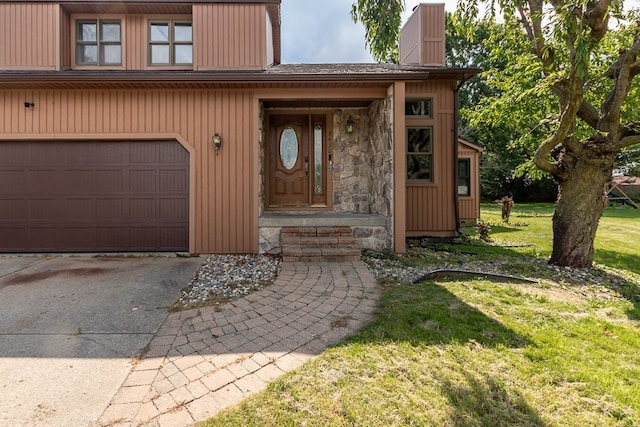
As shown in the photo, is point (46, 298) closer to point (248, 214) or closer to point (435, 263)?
point (248, 214)

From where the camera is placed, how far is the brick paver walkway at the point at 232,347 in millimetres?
1771

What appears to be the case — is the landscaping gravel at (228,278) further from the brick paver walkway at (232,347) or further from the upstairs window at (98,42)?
the upstairs window at (98,42)


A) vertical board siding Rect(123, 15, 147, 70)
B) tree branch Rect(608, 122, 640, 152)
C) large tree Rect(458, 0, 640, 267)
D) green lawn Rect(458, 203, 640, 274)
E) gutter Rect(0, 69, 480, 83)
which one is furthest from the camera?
vertical board siding Rect(123, 15, 147, 70)

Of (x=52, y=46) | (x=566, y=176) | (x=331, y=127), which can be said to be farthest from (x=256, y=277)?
(x=52, y=46)

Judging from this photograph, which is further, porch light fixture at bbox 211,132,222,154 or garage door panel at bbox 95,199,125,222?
garage door panel at bbox 95,199,125,222

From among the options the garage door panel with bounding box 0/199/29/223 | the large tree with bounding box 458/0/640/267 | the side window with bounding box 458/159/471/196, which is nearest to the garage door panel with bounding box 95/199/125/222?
the garage door panel with bounding box 0/199/29/223

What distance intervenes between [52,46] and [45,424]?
22.9ft

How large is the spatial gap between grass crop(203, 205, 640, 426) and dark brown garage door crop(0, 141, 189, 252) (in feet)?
13.5

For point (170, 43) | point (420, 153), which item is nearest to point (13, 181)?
point (170, 43)

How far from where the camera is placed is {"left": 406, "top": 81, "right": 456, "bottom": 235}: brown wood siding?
6414mm

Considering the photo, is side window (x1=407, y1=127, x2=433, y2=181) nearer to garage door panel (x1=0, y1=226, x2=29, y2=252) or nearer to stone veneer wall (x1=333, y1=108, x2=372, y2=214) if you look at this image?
stone veneer wall (x1=333, y1=108, x2=372, y2=214)

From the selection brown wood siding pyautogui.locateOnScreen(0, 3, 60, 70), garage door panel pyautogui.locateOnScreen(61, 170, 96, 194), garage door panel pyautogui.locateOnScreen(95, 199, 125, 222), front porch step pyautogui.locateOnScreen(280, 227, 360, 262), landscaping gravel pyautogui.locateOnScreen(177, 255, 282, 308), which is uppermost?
brown wood siding pyautogui.locateOnScreen(0, 3, 60, 70)

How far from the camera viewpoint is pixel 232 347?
7.84 ft

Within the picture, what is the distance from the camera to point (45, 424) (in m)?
1.61
